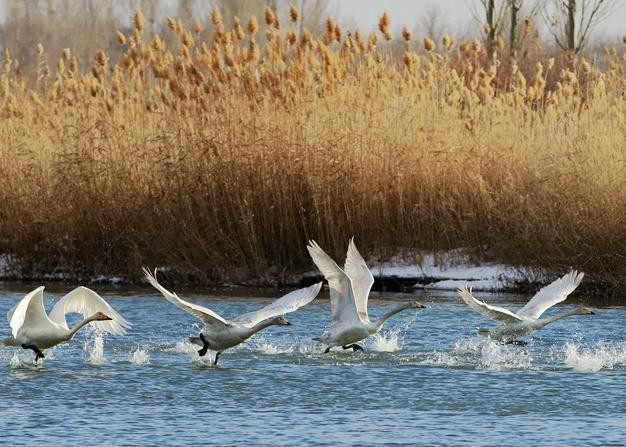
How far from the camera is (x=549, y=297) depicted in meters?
11.2

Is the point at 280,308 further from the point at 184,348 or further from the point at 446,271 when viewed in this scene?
the point at 446,271

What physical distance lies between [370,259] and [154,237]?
246cm

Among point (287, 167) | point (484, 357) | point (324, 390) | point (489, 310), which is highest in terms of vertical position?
point (287, 167)

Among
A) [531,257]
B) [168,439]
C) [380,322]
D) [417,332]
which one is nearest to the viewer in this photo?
[168,439]

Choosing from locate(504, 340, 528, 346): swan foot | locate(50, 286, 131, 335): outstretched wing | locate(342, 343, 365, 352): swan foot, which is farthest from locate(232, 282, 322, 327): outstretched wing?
locate(504, 340, 528, 346): swan foot

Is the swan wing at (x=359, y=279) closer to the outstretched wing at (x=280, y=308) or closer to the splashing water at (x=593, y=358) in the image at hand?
the outstretched wing at (x=280, y=308)

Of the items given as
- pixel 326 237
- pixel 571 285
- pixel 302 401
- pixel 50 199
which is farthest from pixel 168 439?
pixel 50 199

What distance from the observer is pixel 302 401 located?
9.15 m

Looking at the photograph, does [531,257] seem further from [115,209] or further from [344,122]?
[115,209]

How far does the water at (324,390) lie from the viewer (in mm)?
8203

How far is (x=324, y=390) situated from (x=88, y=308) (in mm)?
2367

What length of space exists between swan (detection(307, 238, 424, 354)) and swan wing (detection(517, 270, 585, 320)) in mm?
912

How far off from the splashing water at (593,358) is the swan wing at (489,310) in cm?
51

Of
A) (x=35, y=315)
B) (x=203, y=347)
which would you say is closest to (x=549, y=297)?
(x=203, y=347)
